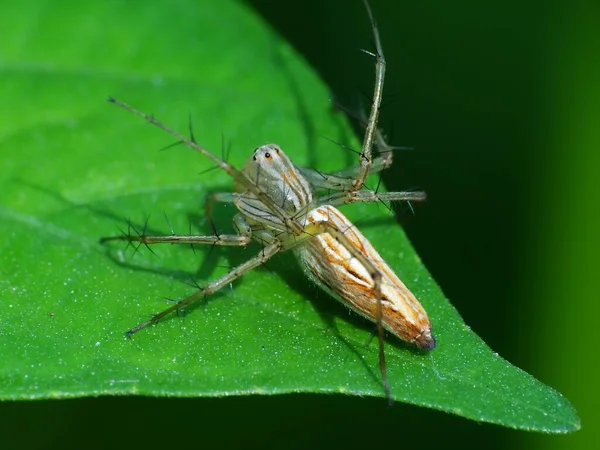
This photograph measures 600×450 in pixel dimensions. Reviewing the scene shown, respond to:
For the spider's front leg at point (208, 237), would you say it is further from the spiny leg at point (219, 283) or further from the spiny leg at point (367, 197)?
the spiny leg at point (367, 197)

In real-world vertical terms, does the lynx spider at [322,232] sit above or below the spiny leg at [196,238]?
above

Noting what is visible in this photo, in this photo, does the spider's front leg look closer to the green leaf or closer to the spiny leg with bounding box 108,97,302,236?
the green leaf

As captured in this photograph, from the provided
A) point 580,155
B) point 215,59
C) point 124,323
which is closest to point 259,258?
point 124,323

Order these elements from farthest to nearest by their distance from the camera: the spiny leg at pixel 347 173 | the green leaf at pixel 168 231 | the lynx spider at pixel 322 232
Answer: the spiny leg at pixel 347 173, the lynx spider at pixel 322 232, the green leaf at pixel 168 231

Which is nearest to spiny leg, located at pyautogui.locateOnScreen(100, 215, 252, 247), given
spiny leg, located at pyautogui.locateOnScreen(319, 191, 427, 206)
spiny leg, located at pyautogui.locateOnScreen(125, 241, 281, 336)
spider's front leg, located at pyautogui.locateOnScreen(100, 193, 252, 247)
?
spider's front leg, located at pyautogui.locateOnScreen(100, 193, 252, 247)

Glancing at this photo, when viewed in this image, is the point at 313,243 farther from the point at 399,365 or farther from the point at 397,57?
the point at 397,57

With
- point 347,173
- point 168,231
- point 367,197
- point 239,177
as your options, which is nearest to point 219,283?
point 239,177

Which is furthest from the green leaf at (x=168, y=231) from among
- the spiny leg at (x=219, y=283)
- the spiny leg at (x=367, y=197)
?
the spiny leg at (x=367, y=197)

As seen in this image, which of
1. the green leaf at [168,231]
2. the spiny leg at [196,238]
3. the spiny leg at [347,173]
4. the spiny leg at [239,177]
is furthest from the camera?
the spiny leg at [347,173]
